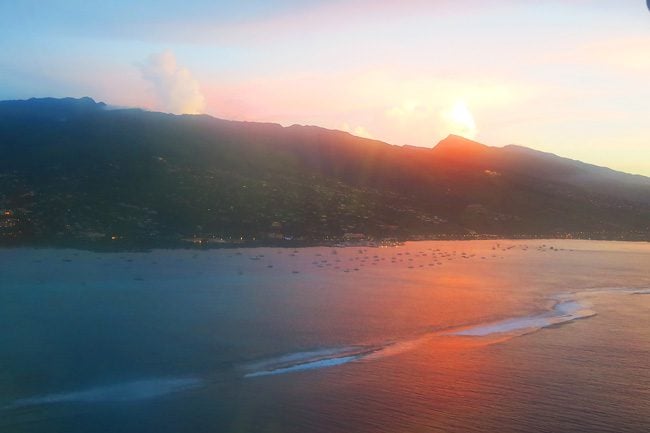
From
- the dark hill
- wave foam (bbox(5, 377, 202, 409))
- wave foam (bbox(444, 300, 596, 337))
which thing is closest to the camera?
wave foam (bbox(5, 377, 202, 409))

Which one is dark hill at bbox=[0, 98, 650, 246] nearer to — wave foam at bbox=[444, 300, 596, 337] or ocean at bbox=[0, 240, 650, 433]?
ocean at bbox=[0, 240, 650, 433]

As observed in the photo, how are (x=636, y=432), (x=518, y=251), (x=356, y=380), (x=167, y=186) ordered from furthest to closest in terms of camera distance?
(x=167, y=186) → (x=518, y=251) → (x=356, y=380) → (x=636, y=432)

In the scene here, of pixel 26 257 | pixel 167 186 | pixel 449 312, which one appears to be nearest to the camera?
pixel 449 312

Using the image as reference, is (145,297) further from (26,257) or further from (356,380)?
(26,257)

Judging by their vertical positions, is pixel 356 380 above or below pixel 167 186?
below

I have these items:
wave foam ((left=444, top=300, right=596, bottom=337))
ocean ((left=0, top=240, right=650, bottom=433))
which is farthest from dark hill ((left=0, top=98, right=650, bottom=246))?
wave foam ((left=444, top=300, right=596, bottom=337))

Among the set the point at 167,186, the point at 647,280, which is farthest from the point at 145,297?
the point at 167,186

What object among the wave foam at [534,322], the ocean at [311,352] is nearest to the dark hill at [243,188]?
the ocean at [311,352]
